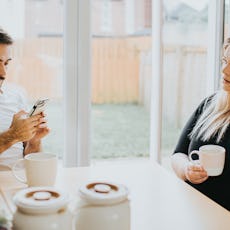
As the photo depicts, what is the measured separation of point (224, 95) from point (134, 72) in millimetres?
1076

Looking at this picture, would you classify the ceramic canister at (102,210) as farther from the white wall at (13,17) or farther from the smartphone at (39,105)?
the white wall at (13,17)

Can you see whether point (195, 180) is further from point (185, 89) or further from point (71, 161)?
point (185, 89)

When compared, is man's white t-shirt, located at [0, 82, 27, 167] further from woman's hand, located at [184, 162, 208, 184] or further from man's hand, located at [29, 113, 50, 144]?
woman's hand, located at [184, 162, 208, 184]

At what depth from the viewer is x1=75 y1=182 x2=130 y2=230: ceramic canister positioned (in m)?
0.91

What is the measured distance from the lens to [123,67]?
2869 millimetres

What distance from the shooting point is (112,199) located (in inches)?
35.9

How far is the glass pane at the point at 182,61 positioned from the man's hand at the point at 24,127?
123cm

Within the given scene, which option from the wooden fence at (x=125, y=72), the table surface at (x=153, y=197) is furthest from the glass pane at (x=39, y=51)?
the table surface at (x=153, y=197)

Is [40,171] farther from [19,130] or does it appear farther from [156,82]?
[156,82]

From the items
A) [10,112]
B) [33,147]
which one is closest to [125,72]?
[10,112]

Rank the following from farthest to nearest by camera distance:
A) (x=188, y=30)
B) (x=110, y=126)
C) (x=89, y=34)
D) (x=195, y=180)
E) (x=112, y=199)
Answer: (x=110, y=126) < (x=188, y=30) < (x=89, y=34) < (x=195, y=180) < (x=112, y=199)

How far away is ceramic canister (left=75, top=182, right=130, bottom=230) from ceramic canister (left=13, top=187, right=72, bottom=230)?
40 mm

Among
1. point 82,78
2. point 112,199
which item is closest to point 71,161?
point 82,78

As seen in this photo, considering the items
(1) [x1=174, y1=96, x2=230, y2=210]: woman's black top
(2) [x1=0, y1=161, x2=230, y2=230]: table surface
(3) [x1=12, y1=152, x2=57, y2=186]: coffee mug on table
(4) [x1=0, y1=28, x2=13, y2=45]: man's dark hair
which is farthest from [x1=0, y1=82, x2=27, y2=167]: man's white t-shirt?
(1) [x1=174, y1=96, x2=230, y2=210]: woman's black top
